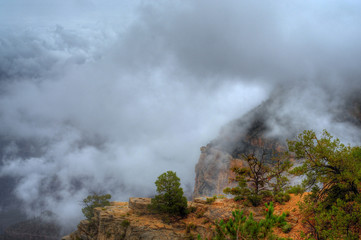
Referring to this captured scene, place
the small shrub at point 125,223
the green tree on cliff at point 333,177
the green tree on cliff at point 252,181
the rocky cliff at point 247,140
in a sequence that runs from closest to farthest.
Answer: the green tree on cliff at point 333,177, the green tree on cliff at point 252,181, the small shrub at point 125,223, the rocky cliff at point 247,140

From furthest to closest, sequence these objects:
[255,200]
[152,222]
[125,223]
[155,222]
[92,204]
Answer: [92,204], [125,223], [152,222], [155,222], [255,200]

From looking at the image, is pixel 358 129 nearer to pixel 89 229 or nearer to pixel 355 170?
pixel 355 170

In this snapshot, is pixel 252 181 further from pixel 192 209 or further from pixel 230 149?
pixel 230 149

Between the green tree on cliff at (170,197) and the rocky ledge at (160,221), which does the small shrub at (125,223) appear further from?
the green tree on cliff at (170,197)

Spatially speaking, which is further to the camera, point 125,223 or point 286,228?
point 125,223

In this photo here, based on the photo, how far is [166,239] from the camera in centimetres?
3469

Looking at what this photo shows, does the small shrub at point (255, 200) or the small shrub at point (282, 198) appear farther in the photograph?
the small shrub at point (255, 200)

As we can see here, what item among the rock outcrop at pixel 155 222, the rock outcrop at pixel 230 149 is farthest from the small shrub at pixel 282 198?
the rock outcrop at pixel 230 149

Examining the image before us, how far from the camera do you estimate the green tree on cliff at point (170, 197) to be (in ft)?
124

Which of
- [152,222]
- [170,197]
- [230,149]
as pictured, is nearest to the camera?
[170,197]

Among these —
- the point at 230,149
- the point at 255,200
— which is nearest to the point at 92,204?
the point at 255,200

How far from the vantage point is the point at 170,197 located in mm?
38156

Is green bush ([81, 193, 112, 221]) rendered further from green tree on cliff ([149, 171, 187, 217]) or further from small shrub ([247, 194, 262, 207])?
small shrub ([247, 194, 262, 207])

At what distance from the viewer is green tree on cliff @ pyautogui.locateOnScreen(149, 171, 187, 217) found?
124 ft
